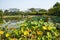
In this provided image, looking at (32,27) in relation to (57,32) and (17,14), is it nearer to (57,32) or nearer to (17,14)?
(57,32)

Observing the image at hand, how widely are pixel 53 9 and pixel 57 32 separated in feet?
66.3

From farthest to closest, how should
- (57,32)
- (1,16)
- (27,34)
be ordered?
(1,16) < (57,32) < (27,34)

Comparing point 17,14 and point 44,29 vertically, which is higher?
point 44,29

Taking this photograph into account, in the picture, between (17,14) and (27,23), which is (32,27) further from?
(17,14)

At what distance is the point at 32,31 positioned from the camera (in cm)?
144

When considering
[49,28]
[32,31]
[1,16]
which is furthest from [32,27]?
[1,16]

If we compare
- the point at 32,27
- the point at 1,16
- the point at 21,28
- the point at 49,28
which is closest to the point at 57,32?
the point at 49,28

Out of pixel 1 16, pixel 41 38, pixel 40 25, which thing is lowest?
pixel 1 16

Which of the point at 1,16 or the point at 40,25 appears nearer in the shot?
the point at 40,25

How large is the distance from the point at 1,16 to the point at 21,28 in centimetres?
1927

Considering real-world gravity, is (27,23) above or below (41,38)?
above

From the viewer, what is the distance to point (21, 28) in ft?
4.75

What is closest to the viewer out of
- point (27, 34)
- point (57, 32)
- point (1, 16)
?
point (27, 34)

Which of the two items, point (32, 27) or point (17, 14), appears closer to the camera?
point (32, 27)
